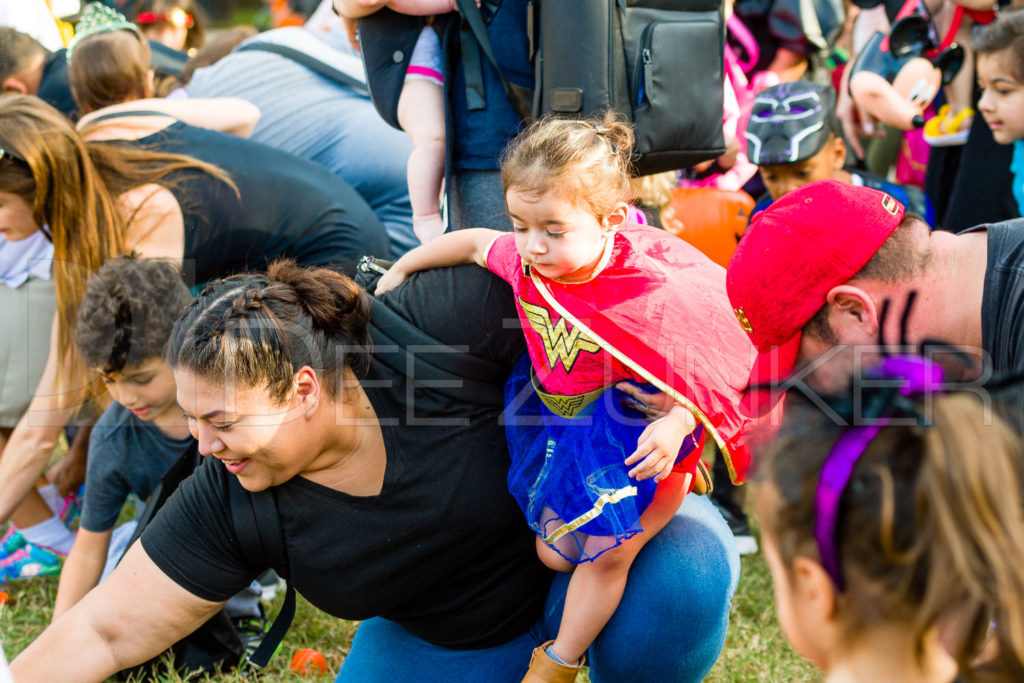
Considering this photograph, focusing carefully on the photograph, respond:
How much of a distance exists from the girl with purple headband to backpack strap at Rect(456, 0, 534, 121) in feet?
5.16

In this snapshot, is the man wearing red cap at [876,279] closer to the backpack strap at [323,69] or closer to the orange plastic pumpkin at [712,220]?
the orange plastic pumpkin at [712,220]

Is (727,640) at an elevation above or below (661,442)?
below

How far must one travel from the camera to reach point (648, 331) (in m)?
1.84

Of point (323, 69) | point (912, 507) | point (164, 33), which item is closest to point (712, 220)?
point (323, 69)

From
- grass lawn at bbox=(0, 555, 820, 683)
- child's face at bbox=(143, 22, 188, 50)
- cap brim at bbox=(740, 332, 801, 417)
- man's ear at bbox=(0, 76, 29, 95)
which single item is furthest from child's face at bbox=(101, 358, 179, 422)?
child's face at bbox=(143, 22, 188, 50)

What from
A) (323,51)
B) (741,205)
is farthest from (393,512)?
(323,51)

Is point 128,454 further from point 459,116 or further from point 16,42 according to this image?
point 16,42

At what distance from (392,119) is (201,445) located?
4.61 feet

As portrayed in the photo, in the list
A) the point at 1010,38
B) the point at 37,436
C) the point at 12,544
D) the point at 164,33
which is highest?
the point at 1010,38

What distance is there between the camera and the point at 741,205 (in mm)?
3900

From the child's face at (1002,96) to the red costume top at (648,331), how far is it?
5.08 ft

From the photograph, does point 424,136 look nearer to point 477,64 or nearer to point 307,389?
point 477,64

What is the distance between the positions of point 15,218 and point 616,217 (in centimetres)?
189

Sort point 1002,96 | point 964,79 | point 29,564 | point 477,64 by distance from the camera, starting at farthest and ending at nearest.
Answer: point 964,79, point 29,564, point 1002,96, point 477,64
